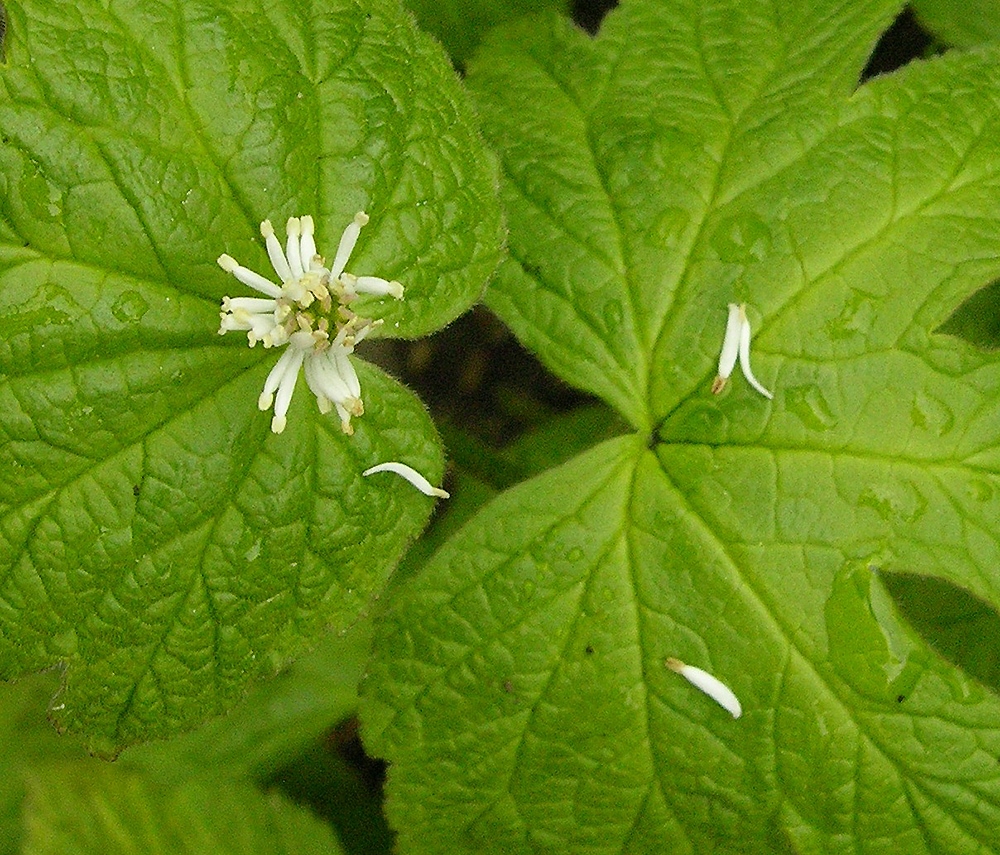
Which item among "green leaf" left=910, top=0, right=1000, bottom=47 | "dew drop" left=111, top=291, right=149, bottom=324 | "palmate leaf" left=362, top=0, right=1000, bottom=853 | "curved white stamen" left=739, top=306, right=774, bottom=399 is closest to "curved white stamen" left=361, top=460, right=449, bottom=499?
"palmate leaf" left=362, top=0, right=1000, bottom=853

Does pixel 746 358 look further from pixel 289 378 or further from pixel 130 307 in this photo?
pixel 130 307

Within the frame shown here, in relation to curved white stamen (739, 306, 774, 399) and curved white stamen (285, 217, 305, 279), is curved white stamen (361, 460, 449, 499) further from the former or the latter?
curved white stamen (739, 306, 774, 399)

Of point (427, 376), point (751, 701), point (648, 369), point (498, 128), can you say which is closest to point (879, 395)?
point (648, 369)

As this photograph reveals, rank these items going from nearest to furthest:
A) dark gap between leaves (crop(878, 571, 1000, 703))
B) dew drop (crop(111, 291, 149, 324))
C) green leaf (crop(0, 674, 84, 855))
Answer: dew drop (crop(111, 291, 149, 324)) < dark gap between leaves (crop(878, 571, 1000, 703)) < green leaf (crop(0, 674, 84, 855))

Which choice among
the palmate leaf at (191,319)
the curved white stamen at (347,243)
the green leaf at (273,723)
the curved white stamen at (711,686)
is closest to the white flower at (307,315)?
the curved white stamen at (347,243)

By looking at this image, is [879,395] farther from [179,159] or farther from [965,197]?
[179,159]
